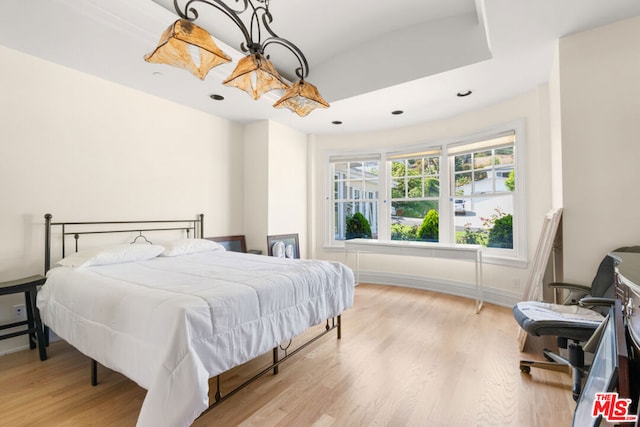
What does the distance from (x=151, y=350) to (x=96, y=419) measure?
69cm

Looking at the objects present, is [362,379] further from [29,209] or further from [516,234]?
[29,209]

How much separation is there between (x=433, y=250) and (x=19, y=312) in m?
4.31

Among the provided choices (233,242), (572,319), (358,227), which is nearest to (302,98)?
(572,319)

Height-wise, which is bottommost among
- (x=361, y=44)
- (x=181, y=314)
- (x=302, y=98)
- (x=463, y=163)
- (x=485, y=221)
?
(x=181, y=314)

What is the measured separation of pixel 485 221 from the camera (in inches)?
153

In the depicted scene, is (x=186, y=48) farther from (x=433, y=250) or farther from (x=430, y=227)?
(x=430, y=227)

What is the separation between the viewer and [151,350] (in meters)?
1.38

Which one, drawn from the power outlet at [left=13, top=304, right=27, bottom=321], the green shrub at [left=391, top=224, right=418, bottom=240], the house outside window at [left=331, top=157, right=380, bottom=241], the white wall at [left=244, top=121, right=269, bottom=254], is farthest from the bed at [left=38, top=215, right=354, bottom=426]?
the house outside window at [left=331, top=157, right=380, bottom=241]

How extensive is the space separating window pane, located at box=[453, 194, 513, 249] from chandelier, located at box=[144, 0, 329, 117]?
2876mm

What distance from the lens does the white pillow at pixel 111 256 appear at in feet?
7.80

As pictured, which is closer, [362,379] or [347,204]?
[362,379]

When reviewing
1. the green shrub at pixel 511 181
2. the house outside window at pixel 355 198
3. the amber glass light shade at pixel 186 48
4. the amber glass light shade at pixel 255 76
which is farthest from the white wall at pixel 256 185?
the green shrub at pixel 511 181

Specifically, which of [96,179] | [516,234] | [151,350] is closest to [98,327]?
[151,350]

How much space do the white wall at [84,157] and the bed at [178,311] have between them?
0.78ft
